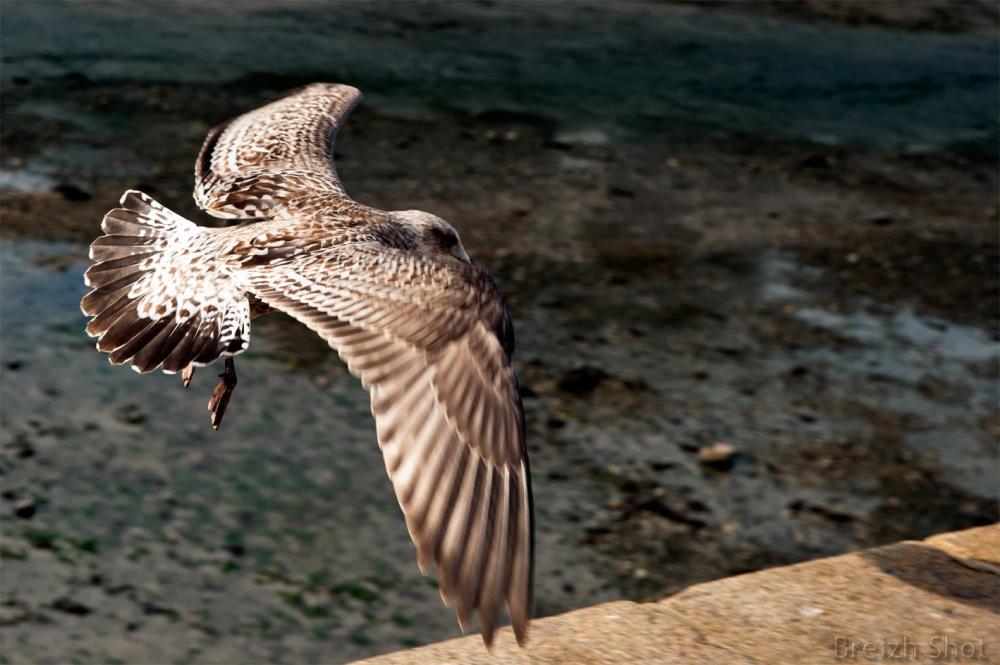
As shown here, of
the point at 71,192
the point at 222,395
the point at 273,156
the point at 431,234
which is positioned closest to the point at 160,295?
the point at 222,395

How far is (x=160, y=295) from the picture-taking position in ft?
11.6

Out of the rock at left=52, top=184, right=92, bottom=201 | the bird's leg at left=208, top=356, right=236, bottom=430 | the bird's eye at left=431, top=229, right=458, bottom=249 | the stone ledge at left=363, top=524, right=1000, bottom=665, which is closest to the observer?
the stone ledge at left=363, top=524, right=1000, bottom=665

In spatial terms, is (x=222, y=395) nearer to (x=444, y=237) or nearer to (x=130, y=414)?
(x=444, y=237)

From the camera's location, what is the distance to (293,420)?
5.18 metres

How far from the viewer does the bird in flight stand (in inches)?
108

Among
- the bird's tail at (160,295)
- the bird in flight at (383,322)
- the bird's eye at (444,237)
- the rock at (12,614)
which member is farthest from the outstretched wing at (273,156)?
the rock at (12,614)

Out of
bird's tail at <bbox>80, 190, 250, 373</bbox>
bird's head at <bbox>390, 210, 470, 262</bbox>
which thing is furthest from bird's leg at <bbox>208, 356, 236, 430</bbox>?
bird's head at <bbox>390, 210, 470, 262</bbox>

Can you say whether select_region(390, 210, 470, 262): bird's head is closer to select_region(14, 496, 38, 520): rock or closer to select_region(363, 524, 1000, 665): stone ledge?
select_region(363, 524, 1000, 665): stone ledge

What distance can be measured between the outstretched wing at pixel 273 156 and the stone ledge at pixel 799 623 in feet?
4.69

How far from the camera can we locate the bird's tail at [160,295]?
132 inches

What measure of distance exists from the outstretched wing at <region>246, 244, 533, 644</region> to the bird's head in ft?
1.13

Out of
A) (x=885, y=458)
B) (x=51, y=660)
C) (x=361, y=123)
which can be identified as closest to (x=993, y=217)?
(x=885, y=458)

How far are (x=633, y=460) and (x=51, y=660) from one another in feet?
6.95

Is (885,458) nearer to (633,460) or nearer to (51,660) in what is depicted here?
(633,460)
